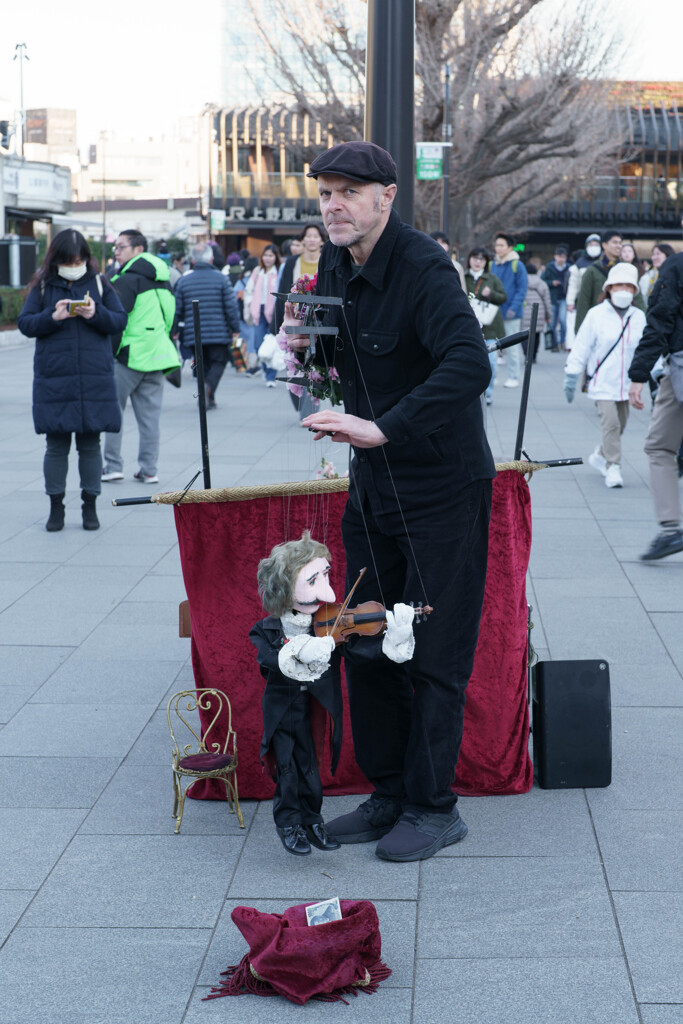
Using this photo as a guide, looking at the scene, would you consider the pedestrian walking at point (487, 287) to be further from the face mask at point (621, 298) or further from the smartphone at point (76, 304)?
the smartphone at point (76, 304)

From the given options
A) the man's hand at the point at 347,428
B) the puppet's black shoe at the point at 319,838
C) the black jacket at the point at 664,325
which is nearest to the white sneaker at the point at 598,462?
the black jacket at the point at 664,325

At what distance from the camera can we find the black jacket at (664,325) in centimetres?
713

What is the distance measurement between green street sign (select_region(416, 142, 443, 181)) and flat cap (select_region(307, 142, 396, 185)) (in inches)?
584

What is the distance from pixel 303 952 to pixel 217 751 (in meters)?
1.21

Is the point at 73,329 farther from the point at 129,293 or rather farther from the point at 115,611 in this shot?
the point at 115,611

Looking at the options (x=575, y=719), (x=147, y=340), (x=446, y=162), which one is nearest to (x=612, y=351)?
(x=147, y=340)

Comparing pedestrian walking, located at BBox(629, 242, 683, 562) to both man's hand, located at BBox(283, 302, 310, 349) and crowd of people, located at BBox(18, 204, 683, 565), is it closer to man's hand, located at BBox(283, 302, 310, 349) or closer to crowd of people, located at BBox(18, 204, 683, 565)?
crowd of people, located at BBox(18, 204, 683, 565)

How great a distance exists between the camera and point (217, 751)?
403 centimetres

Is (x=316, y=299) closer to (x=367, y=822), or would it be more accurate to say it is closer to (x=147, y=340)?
(x=367, y=822)

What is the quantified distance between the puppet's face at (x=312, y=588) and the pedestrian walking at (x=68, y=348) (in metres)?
4.80

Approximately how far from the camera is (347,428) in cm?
316

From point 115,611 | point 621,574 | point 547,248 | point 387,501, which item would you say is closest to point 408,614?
point 387,501

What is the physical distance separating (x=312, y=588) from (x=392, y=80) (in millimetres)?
3407

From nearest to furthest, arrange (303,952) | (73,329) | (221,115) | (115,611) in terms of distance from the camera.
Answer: (303,952)
(115,611)
(73,329)
(221,115)
